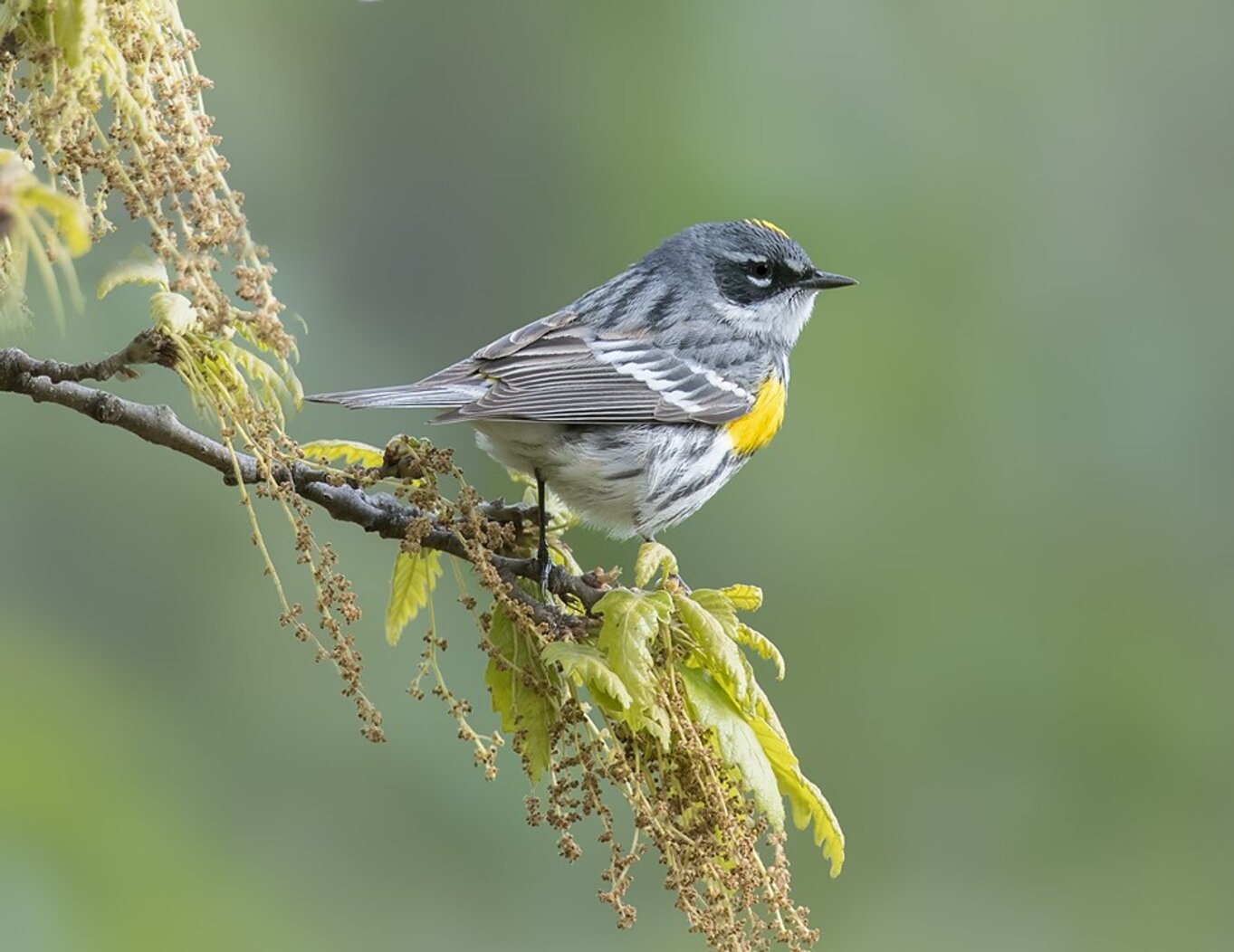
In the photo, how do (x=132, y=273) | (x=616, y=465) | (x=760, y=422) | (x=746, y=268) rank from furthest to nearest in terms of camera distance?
1. (x=746, y=268)
2. (x=760, y=422)
3. (x=616, y=465)
4. (x=132, y=273)

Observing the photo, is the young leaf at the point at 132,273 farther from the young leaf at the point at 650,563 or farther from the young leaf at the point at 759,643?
the young leaf at the point at 759,643

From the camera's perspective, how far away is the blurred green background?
4887 millimetres

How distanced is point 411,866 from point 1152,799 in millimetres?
2592

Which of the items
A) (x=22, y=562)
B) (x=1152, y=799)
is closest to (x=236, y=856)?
(x=22, y=562)

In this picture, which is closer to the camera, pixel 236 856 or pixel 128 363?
pixel 128 363

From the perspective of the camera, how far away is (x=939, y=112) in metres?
6.09

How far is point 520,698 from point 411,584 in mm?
292

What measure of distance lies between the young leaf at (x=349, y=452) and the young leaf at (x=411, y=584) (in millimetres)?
155

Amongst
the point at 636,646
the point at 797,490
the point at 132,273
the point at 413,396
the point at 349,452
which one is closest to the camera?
the point at 132,273

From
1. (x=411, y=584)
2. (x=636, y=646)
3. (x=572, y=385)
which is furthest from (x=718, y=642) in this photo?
(x=572, y=385)

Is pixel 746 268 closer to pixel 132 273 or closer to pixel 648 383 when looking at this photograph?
pixel 648 383

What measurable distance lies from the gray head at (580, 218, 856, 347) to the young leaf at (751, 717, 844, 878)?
1.79 metres

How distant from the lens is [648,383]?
11.2ft

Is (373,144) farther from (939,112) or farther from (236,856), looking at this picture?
(236,856)
